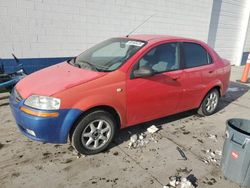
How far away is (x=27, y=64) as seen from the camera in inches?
246

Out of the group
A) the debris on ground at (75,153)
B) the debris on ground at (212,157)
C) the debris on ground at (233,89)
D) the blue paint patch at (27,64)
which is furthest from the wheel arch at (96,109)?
the debris on ground at (233,89)

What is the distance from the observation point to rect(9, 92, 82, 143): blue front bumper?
117 inches

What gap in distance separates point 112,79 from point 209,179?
5.75 feet

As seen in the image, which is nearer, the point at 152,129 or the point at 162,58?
the point at 162,58

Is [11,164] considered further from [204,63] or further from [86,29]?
[86,29]

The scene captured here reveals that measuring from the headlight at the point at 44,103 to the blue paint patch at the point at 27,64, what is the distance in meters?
3.28

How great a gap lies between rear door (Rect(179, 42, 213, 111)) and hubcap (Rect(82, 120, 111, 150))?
5.19 ft

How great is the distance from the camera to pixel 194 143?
3.94m

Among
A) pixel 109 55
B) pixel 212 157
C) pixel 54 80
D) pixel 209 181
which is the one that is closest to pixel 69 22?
pixel 109 55

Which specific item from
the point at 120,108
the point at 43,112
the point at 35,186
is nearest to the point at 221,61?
the point at 120,108

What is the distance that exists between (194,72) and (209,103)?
3.41ft

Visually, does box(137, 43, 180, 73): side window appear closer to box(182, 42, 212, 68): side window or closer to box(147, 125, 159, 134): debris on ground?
box(182, 42, 212, 68): side window

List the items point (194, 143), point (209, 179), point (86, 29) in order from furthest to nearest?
1. point (86, 29)
2. point (194, 143)
3. point (209, 179)

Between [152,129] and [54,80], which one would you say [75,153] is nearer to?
[54,80]
